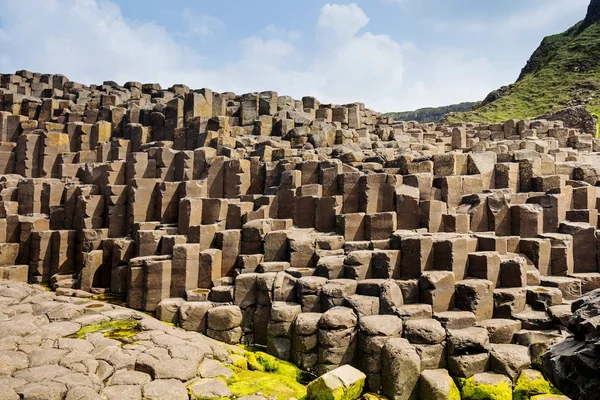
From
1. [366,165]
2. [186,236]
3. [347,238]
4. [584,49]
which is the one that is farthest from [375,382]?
[584,49]

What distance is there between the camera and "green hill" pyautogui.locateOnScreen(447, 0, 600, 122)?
41062mm

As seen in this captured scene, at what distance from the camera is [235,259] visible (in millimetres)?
12773

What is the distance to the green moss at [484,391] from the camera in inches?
329

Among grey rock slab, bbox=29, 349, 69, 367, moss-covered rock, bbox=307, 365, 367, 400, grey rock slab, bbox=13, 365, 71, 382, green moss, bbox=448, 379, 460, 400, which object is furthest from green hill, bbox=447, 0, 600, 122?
grey rock slab, bbox=13, 365, 71, 382

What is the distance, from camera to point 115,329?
9930 mm

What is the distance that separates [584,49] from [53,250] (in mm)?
55669

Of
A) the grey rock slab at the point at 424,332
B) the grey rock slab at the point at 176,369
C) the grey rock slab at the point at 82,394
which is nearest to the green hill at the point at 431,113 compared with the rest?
the grey rock slab at the point at 424,332

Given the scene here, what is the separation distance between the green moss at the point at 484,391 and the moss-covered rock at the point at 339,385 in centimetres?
195

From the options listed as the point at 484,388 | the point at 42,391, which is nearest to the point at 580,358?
the point at 484,388

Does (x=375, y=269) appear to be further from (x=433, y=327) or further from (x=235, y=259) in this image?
(x=235, y=259)

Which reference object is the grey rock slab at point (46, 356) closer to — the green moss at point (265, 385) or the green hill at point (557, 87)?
the green moss at point (265, 385)

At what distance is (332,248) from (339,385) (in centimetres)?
458

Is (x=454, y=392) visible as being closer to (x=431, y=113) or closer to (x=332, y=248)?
(x=332, y=248)

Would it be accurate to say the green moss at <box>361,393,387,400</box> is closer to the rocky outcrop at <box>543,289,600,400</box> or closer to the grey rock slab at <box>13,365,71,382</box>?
the rocky outcrop at <box>543,289,600,400</box>
